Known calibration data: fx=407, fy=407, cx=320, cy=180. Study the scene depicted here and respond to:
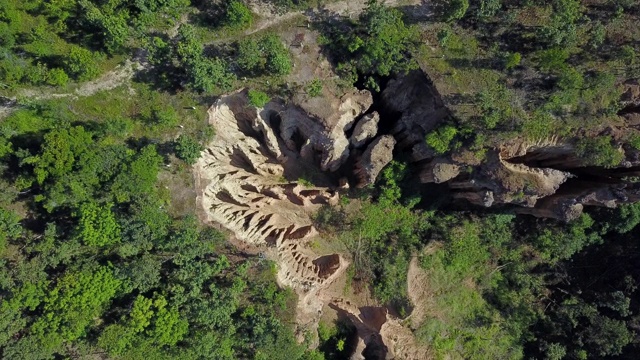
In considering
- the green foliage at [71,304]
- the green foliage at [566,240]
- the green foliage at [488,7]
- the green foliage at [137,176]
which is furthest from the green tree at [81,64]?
the green foliage at [566,240]

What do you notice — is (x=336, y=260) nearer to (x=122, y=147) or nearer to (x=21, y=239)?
(x=122, y=147)

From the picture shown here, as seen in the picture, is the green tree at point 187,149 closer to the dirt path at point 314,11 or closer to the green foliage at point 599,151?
the dirt path at point 314,11

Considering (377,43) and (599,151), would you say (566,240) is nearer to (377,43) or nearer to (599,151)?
(599,151)

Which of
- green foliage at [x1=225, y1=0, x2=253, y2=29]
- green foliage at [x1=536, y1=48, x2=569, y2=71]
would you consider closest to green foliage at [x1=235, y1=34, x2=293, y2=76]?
green foliage at [x1=225, y1=0, x2=253, y2=29]

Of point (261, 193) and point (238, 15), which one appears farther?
point (261, 193)

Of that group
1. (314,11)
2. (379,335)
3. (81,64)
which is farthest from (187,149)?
(379,335)

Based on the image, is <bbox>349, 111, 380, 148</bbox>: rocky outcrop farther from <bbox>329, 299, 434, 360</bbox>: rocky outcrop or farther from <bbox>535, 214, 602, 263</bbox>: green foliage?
<bbox>535, 214, 602, 263</bbox>: green foliage

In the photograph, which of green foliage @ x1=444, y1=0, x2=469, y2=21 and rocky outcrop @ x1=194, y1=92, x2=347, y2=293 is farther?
rocky outcrop @ x1=194, y1=92, x2=347, y2=293
